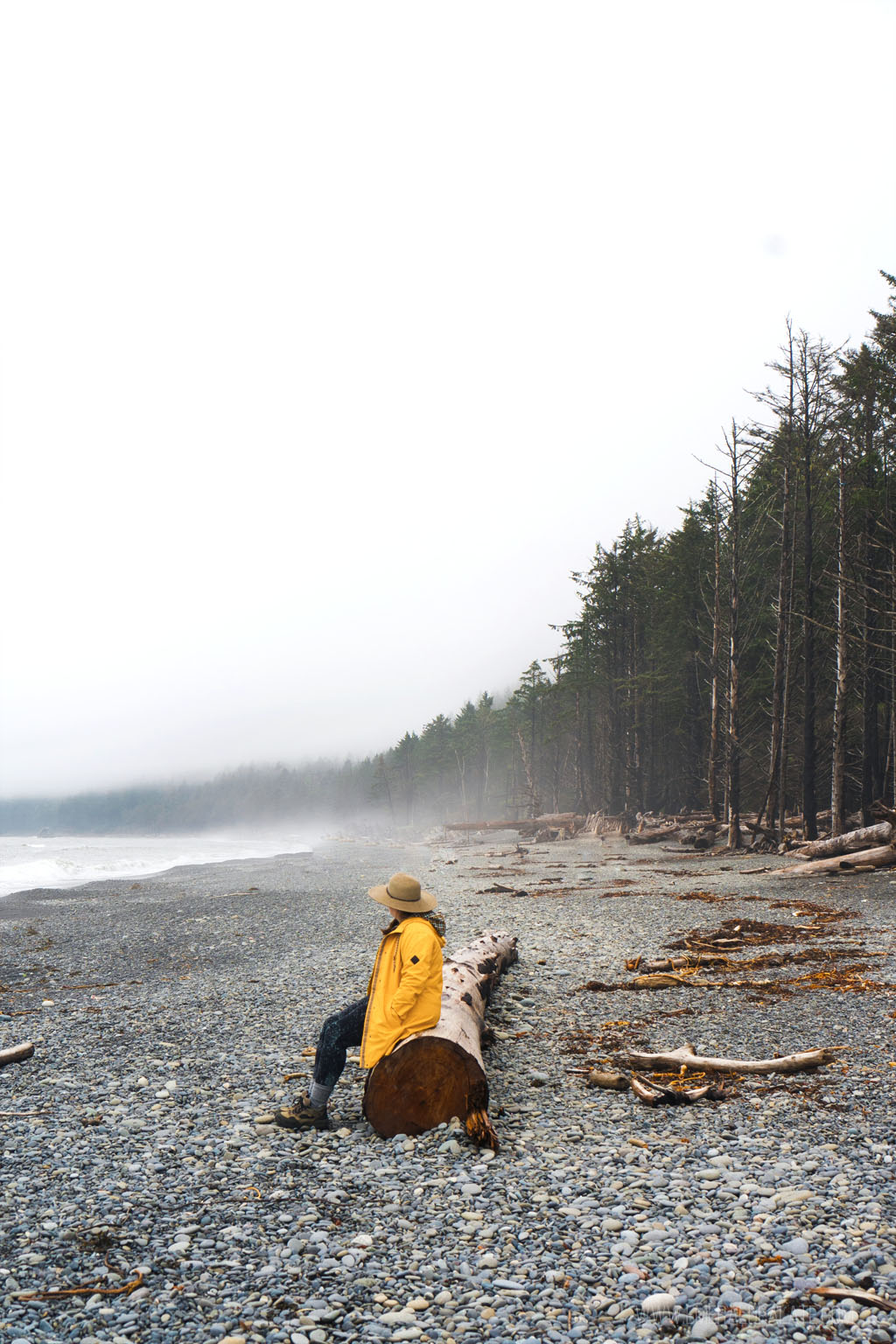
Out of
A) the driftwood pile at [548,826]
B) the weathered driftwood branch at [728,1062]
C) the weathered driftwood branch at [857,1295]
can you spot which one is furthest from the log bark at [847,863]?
the driftwood pile at [548,826]

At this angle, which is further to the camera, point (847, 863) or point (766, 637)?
point (766, 637)

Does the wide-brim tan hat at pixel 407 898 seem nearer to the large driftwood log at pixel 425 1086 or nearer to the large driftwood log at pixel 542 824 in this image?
the large driftwood log at pixel 425 1086

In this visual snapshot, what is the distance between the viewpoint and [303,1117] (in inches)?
232

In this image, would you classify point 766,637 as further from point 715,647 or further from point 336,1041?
point 336,1041

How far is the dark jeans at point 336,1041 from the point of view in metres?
6.04

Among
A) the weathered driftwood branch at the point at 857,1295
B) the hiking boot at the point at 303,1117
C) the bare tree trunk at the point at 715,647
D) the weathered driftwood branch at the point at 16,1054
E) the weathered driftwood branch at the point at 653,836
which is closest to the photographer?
the weathered driftwood branch at the point at 857,1295

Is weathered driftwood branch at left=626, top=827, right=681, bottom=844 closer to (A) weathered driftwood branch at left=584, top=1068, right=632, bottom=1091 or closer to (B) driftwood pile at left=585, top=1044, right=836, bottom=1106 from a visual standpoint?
(B) driftwood pile at left=585, top=1044, right=836, bottom=1106

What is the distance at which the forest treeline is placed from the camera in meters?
24.0

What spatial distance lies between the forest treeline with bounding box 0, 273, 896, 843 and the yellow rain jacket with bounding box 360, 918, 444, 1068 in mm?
14081

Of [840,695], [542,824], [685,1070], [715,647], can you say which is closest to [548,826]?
[542,824]

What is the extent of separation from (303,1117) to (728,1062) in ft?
11.8

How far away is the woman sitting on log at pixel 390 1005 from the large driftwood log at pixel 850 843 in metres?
16.5

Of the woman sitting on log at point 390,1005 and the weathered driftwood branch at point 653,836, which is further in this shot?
the weathered driftwood branch at point 653,836

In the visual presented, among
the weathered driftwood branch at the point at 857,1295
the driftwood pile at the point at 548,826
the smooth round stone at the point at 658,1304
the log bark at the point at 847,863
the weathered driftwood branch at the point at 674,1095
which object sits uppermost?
the weathered driftwood branch at the point at 857,1295
